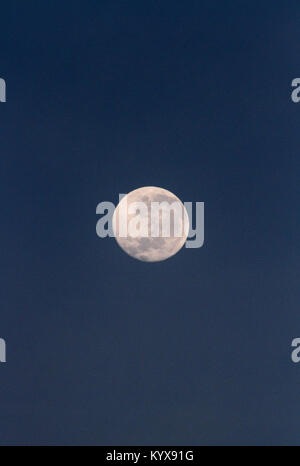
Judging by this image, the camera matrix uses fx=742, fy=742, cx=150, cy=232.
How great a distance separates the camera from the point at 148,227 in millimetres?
18672

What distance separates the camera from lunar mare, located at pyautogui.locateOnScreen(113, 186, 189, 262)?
18891mm

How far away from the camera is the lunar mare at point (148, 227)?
1889cm

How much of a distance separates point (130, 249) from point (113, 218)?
3.22 ft
